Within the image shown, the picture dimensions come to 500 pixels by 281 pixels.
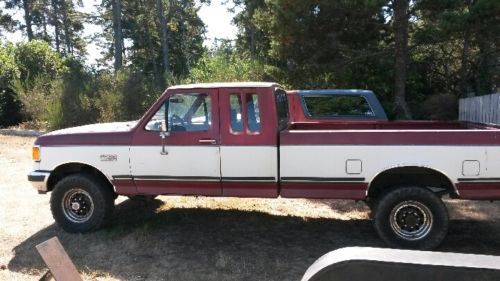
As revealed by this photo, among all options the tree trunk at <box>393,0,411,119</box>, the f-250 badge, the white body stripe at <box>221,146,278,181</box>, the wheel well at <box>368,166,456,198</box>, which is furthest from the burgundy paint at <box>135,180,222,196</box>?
the tree trunk at <box>393,0,411,119</box>

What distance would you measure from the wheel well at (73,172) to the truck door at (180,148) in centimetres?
52

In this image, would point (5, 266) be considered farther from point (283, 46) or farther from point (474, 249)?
point (283, 46)

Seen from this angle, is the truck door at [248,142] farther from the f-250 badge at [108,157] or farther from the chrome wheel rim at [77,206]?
the chrome wheel rim at [77,206]

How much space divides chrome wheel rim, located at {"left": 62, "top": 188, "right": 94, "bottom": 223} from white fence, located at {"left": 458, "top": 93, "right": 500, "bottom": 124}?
8289 millimetres

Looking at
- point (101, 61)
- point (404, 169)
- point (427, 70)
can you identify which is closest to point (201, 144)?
point (404, 169)

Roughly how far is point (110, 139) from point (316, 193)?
8.46ft

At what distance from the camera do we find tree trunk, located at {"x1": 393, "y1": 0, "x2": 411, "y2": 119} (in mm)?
13812

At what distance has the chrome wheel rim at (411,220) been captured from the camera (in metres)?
5.55

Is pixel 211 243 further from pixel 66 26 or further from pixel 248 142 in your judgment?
pixel 66 26

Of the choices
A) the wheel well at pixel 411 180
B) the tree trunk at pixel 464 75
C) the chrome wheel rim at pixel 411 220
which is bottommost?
the chrome wheel rim at pixel 411 220

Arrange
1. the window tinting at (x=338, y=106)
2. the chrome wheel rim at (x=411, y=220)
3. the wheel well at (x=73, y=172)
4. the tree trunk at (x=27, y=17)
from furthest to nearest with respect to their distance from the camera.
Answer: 1. the tree trunk at (x=27, y=17)
2. the window tinting at (x=338, y=106)
3. the wheel well at (x=73, y=172)
4. the chrome wheel rim at (x=411, y=220)

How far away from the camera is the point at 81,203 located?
21.0 feet

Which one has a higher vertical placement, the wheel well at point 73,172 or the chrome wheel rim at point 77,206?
the wheel well at point 73,172

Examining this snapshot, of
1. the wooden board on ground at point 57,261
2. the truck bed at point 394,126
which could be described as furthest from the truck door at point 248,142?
the wooden board on ground at point 57,261
